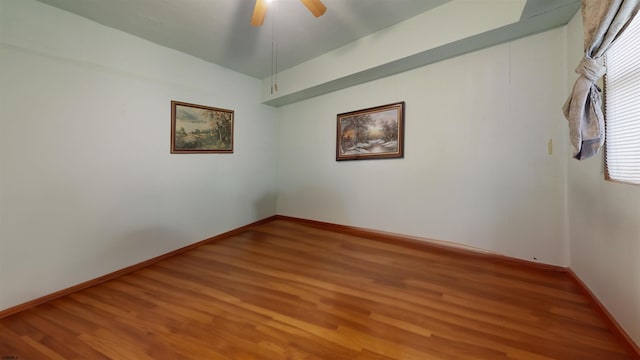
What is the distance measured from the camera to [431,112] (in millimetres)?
2785

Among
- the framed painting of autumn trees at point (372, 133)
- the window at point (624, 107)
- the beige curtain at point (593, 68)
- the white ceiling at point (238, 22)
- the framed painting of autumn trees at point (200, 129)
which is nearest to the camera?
the beige curtain at point (593, 68)

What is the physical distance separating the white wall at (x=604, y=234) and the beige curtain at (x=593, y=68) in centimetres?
37

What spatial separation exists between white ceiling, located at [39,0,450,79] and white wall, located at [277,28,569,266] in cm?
89

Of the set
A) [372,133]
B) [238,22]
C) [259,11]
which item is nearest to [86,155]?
[238,22]

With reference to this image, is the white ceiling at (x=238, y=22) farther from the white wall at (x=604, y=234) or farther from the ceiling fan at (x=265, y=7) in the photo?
Answer: the white wall at (x=604, y=234)

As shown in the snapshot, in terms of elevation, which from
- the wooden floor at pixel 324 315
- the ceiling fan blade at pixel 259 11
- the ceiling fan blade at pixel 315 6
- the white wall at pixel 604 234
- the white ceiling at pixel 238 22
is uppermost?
the white ceiling at pixel 238 22

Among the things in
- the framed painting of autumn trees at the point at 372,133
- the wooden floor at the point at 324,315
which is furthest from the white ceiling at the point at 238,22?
the wooden floor at the point at 324,315

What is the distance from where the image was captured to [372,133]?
329 cm

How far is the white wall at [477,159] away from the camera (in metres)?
2.10

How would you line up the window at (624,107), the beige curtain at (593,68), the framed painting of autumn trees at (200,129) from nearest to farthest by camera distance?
1. the beige curtain at (593,68)
2. the window at (624,107)
3. the framed painting of autumn trees at (200,129)

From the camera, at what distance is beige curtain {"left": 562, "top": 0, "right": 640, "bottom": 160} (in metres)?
1.07

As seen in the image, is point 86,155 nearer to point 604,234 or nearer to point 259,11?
point 259,11

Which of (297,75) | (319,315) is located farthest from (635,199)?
(297,75)

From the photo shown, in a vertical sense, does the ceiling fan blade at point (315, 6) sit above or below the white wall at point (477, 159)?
above
